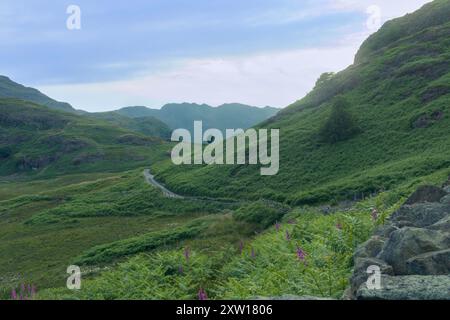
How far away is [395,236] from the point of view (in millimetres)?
10492

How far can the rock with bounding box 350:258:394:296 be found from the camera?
920 cm

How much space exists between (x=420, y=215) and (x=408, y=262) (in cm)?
471

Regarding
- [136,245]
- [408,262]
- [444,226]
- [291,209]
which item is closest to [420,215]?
[444,226]

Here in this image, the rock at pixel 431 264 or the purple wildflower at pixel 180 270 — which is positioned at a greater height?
the rock at pixel 431 264

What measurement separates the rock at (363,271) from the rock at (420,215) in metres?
3.66

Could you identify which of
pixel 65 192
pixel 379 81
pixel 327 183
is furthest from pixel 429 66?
pixel 65 192

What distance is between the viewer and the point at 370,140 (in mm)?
73438

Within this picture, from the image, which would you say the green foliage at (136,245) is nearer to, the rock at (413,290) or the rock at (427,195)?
the rock at (427,195)

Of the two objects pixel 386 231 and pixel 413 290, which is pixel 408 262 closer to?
pixel 413 290

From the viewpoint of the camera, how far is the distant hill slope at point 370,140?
56.6 meters

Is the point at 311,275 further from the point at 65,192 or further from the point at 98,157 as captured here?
the point at 98,157

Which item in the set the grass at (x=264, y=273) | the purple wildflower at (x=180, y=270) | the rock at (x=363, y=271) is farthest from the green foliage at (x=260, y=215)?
the rock at (x=363, y=271)

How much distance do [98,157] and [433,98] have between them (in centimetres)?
14845
